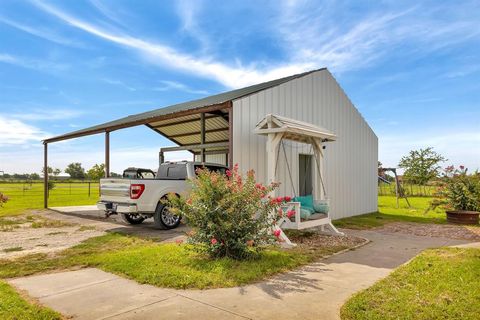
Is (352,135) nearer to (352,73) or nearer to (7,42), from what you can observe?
(352,73)

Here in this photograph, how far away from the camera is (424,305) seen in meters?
3.52

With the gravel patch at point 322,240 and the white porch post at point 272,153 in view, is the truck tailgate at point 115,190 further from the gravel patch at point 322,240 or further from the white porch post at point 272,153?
the gravel patch at point 322,240

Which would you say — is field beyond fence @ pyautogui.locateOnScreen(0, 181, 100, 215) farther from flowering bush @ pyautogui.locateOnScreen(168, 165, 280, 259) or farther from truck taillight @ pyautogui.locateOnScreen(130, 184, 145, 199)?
flowering bush @ pyautogui.locateOnScreen(168, 165, 280, 259)

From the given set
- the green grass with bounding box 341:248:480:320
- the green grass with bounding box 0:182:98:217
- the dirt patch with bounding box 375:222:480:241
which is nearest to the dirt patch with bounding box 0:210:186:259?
the green grass with bounding box 0:182:98:217

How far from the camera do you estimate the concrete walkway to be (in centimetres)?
340

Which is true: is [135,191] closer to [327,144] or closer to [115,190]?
[115,190]

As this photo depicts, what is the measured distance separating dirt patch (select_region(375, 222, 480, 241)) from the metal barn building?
2.32 m

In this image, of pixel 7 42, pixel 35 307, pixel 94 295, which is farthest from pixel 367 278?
pixel 7 42

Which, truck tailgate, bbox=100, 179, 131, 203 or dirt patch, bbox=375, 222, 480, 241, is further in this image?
truck tailgate, bbox=100, 179, 131, 203

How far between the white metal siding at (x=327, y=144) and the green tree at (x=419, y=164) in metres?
18.7

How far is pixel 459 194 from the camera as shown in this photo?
40.1ft

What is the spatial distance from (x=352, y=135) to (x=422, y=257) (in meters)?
8.06

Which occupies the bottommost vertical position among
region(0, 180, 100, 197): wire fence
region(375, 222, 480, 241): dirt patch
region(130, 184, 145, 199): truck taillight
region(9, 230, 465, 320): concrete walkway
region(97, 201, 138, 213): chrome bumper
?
region(0, 180, 100, 197): wire fence

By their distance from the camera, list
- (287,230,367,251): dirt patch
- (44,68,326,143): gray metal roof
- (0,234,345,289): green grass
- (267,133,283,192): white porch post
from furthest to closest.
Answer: (44,68,326,143): gray metal roof < (267,133,283,192): white porch post < (287,230,367,251): dirt patch < (0,234,345,289): green grass
